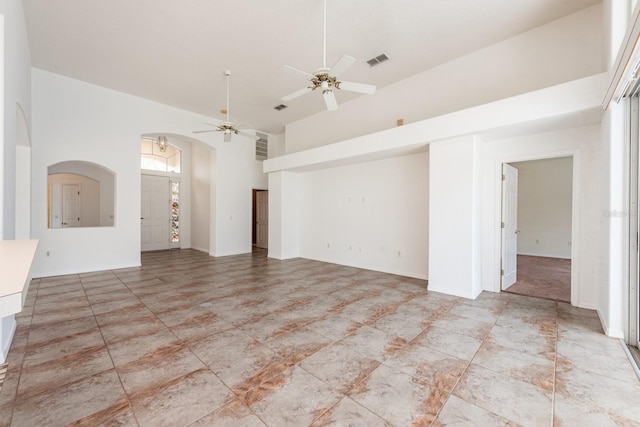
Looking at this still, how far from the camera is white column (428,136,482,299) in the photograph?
4282mm

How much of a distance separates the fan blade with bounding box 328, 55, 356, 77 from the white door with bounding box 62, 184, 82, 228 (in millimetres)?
8778

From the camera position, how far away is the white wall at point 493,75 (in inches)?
149

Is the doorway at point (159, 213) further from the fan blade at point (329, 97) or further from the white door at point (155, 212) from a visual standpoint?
the fan blade at point (329, 97)

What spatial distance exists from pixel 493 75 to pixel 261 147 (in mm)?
6718

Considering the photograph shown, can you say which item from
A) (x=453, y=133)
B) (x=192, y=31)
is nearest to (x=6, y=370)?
(x=192, y=31)

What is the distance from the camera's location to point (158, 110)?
6832 millimetres

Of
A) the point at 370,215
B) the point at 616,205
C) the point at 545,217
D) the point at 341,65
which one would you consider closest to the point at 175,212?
the point at 370,215

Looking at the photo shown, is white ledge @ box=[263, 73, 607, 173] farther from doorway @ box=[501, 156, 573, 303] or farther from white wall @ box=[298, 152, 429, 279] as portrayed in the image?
doorway @ box=[501, 156, 573, 303]

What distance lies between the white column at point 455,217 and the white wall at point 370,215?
0.83 m

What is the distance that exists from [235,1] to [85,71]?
386 centimetres

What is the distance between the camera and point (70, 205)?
26.5 feet

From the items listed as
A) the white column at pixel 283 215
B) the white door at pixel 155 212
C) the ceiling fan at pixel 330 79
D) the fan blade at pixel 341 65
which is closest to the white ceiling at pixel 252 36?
the ceiling fan at pixel 330 79

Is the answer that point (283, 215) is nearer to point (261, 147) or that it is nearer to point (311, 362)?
point (261, 147)

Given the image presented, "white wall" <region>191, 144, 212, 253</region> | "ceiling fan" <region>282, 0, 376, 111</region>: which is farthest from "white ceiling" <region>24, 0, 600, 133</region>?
"white wall" <region>191, 144, 212, 253</region>
